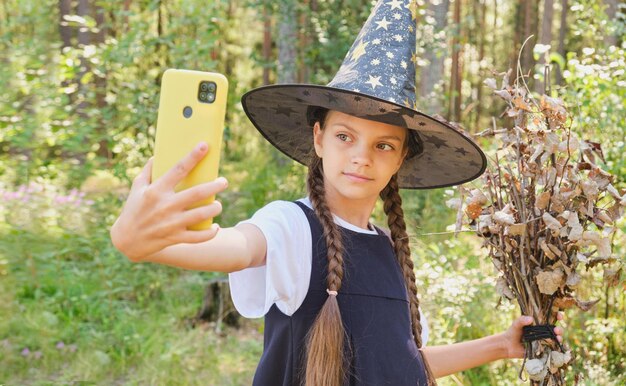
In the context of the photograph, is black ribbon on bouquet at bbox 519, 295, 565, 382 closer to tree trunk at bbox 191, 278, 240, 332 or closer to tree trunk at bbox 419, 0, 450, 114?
tree trunk at bbox 191, 278, 240, 332

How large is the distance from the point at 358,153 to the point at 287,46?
22.5 feet

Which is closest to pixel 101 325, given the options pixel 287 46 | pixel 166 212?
pixel 166 212

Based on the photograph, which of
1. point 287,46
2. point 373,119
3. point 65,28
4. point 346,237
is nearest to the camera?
point 373,119

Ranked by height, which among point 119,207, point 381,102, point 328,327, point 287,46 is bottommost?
point 119,207

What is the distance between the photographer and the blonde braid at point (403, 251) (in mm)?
2275

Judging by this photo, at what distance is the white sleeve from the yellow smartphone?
565mm

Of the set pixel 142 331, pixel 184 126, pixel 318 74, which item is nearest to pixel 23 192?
pixel 142 331

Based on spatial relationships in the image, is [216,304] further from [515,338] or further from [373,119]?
[373,119]

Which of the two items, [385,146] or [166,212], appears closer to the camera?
[166,212]

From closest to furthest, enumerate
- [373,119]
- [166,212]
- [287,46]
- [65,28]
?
[166,212]
[373,119]
[287,46]
[65,28]

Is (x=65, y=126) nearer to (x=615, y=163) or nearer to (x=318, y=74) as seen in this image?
(x=318, y=74)

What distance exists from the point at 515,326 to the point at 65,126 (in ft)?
13.5

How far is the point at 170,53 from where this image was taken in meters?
6.51

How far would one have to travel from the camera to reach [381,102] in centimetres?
194
